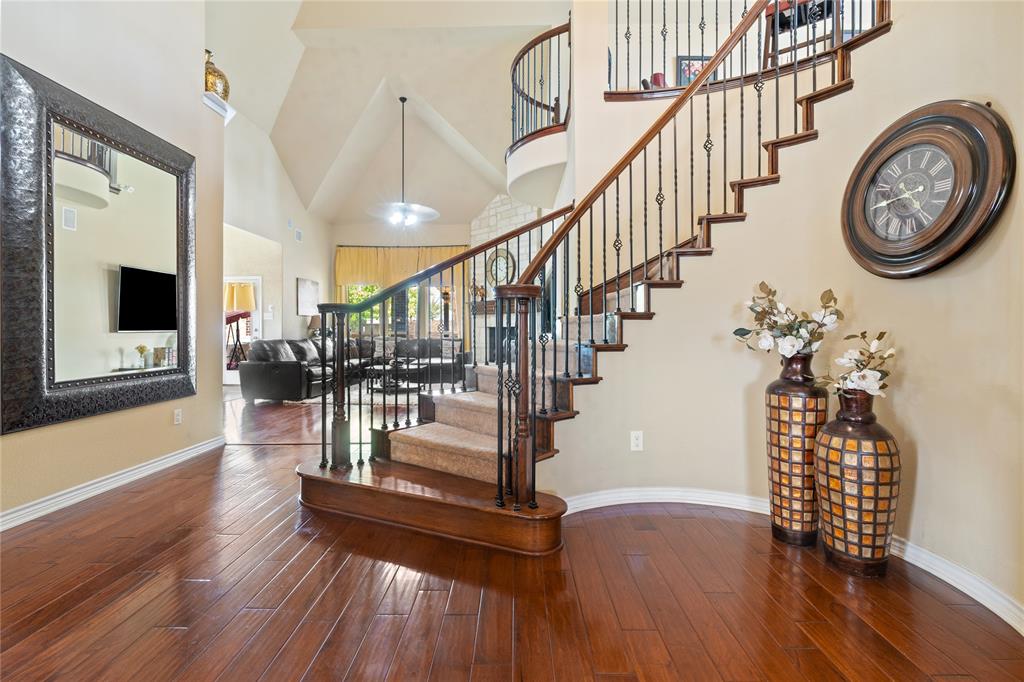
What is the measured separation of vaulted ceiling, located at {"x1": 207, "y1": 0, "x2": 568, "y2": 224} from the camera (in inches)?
209

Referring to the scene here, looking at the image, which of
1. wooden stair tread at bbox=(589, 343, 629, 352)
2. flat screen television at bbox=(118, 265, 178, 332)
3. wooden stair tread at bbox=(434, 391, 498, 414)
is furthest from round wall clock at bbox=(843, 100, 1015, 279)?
flat screen television at bbox=(118, 265, 178, 332)

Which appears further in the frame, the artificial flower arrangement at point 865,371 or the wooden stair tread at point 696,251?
the wooden stair tread at point 696,251

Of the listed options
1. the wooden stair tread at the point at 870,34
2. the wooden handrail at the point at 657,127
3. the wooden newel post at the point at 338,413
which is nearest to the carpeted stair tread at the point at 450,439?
the wooden newel post at the point at 338,413

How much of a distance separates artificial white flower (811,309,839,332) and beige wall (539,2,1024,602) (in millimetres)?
240

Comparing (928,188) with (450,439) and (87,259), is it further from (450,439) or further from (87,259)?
(87,259)

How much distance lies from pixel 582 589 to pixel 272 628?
3.64ft

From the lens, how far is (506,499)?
2.25 metres

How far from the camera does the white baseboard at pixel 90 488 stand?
239 centimetres

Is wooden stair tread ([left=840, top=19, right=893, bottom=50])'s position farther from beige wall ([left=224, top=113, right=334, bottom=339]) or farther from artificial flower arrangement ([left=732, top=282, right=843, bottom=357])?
beige wall ([left=224, top=113, right=334, bottom=339])

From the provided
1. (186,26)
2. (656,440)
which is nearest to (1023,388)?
(656,440)

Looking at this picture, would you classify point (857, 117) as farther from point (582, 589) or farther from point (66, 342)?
point (66, 342)

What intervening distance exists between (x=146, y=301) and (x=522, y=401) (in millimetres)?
2855

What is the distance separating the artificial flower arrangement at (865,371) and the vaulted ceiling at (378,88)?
16.5 ft

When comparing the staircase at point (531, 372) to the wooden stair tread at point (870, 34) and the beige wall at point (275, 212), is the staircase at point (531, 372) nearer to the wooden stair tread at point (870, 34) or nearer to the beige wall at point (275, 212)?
the wooden stair tread at point (870, 34)
